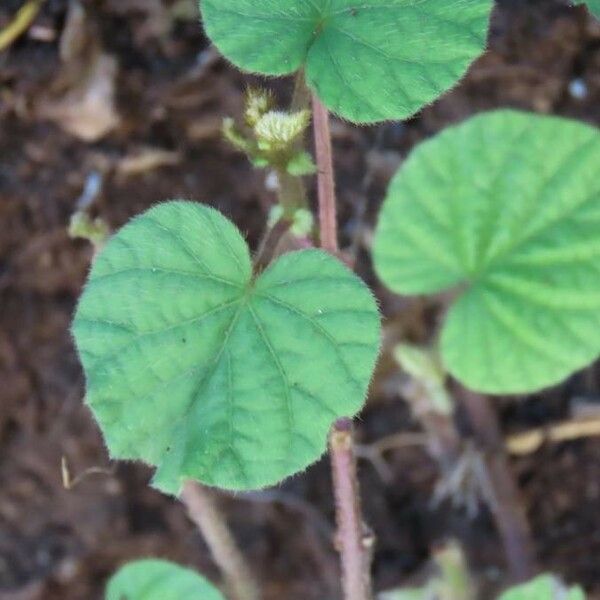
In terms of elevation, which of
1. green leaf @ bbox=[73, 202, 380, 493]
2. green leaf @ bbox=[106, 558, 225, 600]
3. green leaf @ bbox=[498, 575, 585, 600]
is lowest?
green leaf @ bbox=[106, 558, 225, 600]

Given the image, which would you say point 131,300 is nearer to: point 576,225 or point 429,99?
point 429,99

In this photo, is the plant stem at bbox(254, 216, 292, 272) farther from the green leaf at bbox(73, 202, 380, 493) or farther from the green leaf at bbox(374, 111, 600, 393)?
the green leaf at bbox(374, 111, 600, 393)

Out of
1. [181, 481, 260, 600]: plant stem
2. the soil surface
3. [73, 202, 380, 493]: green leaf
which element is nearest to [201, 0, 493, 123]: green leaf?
[73, 202, 380, 493]: green leaf

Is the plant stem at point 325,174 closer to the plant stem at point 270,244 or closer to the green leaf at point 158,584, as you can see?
the plant stem at point 270,244

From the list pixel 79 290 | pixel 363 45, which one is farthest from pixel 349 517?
pixel 79 290

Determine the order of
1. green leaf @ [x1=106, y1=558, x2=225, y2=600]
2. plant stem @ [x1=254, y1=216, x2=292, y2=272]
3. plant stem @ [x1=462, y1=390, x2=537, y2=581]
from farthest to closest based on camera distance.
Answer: plant stem @ [x1=462, y1=390, x2=537, y2=581] < green leaf @ [x1=106, y1=558, x2=225, y2=600] < plant stem @ [x1=254, y1=216, x2=292, y2=272]

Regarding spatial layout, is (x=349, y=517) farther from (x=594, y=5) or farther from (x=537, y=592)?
(x=594, y=5)

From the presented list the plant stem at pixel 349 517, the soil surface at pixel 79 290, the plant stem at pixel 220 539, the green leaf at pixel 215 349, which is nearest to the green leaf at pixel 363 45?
the green leaf at pixel 215 349
